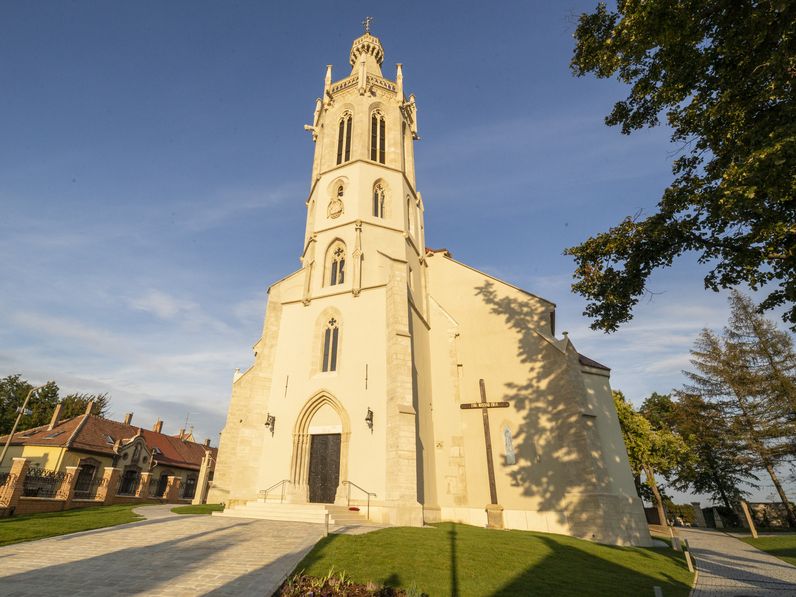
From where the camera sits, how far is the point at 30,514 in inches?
650

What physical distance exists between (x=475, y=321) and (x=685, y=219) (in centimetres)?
1299

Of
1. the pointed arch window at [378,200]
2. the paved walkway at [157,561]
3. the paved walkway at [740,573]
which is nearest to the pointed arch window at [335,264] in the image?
the pointed arch window at [378,200]

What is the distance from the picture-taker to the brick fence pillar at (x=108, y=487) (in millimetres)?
20922

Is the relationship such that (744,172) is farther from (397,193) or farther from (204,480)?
(204,480)

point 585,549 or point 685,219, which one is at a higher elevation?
point 685,219

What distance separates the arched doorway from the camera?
16.5 m

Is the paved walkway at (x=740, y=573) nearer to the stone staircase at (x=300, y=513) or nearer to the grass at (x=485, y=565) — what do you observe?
the grass at (x=485, y=565)

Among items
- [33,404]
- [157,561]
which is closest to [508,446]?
[157,561]

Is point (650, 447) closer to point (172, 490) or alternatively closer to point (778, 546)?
point (778, 546)

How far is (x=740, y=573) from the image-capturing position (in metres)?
11.7

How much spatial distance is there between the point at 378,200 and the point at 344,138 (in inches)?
210

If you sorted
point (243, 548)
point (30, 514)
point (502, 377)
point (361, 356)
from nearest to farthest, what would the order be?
point (243, 548), point (30, 514), point (361, 356), point (502, 377)

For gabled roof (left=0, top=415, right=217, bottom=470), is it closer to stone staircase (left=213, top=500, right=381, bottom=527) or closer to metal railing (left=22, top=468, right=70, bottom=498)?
metal railing (left=22, top=468, right=70, bottom=498)

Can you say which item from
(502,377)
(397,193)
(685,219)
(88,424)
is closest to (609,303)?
(685,219)
